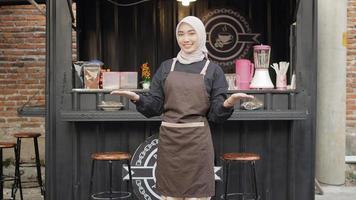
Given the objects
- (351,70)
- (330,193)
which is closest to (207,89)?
(330,193)

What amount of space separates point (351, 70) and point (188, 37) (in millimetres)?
5858

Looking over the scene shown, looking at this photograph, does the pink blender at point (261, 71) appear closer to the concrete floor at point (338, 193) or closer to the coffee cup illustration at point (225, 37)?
the coffee cup illustration at point (225, 37)

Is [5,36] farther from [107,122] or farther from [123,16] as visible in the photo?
[107,122]

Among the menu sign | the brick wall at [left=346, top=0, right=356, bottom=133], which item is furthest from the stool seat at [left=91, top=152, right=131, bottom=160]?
the brick wall at [left=346, top=0, right=356, bottom=133]

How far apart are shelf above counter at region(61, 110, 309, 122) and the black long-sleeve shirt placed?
1560 millimetres

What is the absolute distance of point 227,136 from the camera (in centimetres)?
595

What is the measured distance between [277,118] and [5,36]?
→ 493 centimetres

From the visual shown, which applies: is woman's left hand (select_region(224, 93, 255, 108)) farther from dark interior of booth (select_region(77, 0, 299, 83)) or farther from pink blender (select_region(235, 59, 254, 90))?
dark interior of booth (select_region(77, 0, 299, 83))

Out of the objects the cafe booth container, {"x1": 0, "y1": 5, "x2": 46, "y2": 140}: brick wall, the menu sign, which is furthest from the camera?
{"x1": 0, "y1": 5, "x2": 46, "y2": 140}: brick wall

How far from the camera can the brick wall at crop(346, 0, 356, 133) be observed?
351 inches

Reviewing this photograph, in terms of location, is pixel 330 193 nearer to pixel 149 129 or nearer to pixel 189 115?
pixel 149 129

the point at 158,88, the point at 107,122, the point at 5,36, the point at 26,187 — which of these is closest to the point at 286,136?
the point at 107,122

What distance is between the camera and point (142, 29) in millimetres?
7320

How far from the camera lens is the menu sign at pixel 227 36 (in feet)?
24.2
